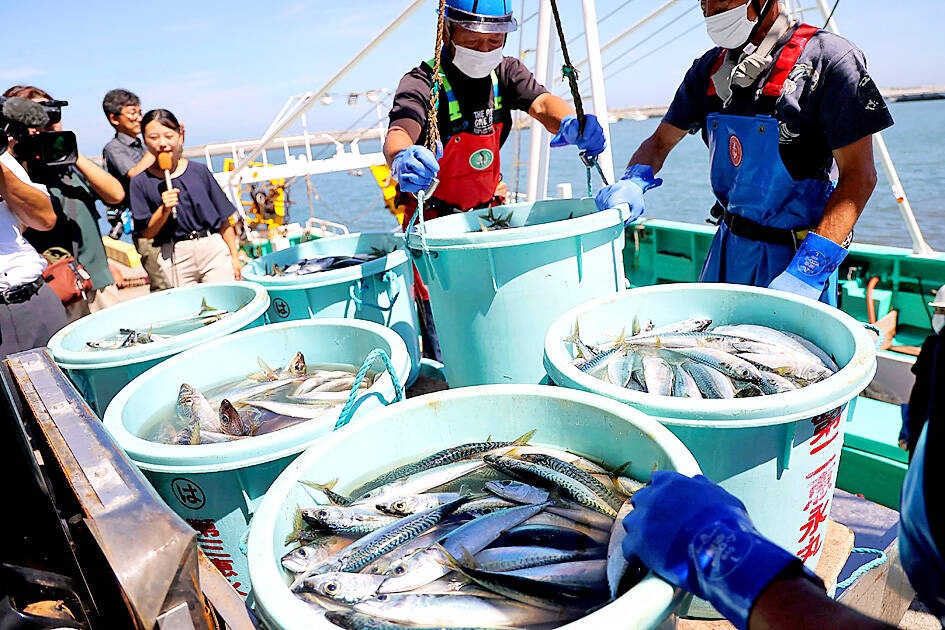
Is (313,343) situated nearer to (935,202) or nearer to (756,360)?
(756,360)

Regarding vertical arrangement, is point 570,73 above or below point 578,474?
above

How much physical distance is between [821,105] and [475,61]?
6.25 feet

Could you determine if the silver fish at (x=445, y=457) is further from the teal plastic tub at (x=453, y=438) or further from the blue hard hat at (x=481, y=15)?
the blue hard hat at (x=481, y=15)

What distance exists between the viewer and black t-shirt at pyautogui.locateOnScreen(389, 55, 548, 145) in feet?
11.8

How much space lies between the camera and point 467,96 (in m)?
3.79

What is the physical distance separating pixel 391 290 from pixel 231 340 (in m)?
1.22

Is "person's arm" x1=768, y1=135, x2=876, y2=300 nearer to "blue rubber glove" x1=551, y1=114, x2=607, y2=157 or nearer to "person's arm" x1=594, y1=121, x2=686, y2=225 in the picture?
"person's arm" x1=594, y1=121, x2=686, y2=225

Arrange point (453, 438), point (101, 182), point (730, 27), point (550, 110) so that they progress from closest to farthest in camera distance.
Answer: point (453, 438) → point (730, 27) → point (550, 110) → point (101, 182)

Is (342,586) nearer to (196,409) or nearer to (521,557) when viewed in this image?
(521,557)

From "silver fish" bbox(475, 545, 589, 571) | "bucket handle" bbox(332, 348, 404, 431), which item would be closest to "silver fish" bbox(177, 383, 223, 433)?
"bucket handle" bbox(332, 348, 404, 431)

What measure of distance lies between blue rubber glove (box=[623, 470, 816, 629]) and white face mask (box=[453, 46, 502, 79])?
2.96m

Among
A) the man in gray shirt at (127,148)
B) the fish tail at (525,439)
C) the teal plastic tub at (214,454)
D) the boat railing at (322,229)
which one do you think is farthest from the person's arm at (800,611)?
the boat railing at (322,229)

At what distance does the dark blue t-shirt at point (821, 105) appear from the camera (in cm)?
246

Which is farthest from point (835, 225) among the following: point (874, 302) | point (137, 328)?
point (137, 328)
